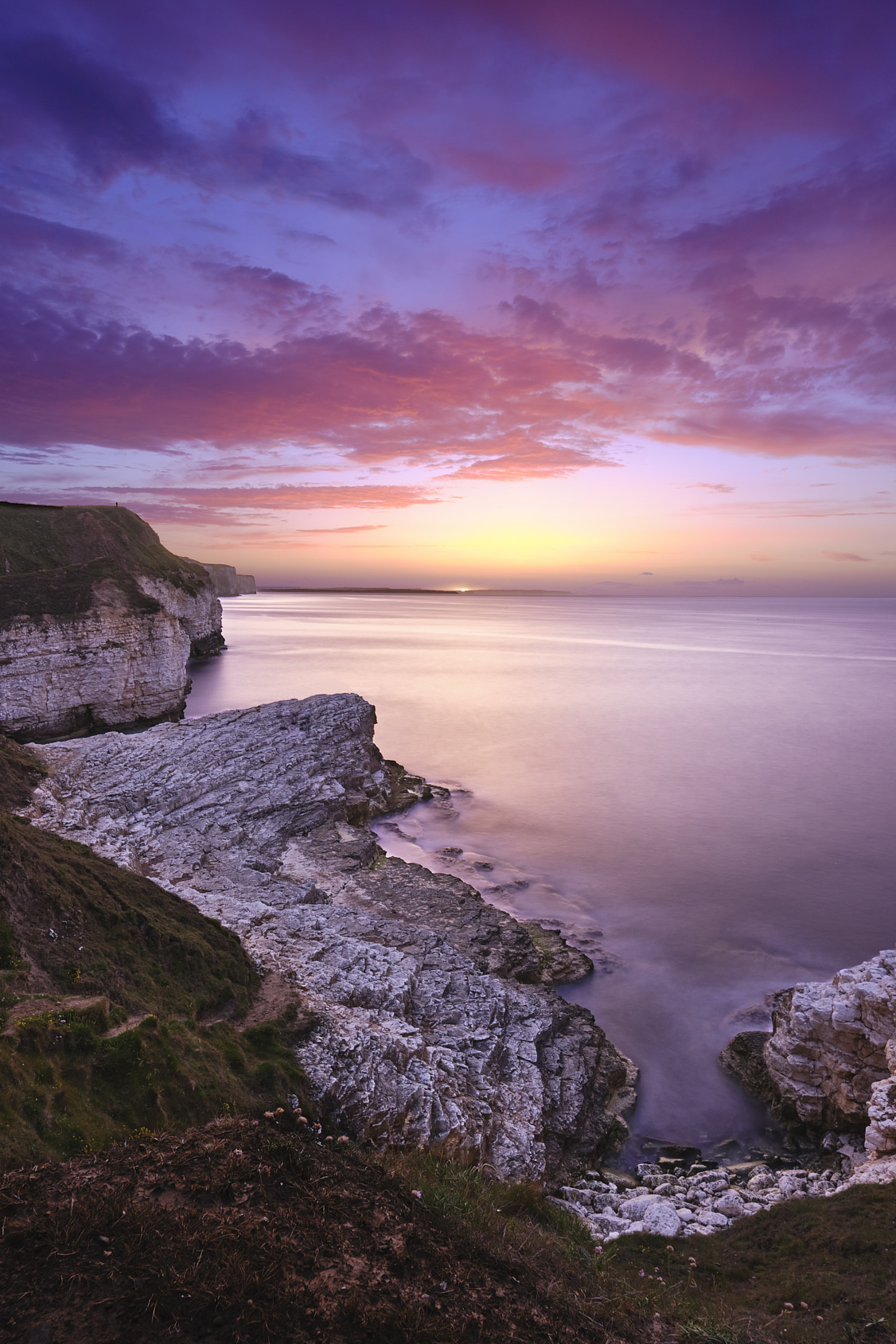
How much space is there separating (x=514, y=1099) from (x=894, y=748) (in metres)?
48.9

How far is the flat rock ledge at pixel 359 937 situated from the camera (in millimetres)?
13781

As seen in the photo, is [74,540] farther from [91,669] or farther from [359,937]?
[359,937]

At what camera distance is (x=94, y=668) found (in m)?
46.5

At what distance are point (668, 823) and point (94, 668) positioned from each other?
1569 inches

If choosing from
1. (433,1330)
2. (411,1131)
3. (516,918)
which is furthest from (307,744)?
(433,1330)

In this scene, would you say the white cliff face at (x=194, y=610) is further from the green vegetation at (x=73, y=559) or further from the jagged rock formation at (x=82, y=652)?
the jagged rock formation at (x=82, y=652)

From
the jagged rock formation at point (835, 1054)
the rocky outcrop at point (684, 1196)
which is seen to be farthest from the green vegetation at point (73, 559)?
the jagged rock formation at point (835, 1054)

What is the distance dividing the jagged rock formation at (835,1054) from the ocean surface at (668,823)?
115 cm

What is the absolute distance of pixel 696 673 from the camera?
9331cm

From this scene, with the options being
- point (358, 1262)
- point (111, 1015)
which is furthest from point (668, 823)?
point (358, 1262)

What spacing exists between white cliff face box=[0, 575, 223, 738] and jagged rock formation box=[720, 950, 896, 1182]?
44.6 m

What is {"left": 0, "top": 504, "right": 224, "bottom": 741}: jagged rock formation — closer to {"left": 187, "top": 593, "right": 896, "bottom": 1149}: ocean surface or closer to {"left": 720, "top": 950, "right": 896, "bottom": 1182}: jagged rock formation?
{"left": 187, "top": 593, "right": 896, "bottom": 1149}: ocean surface

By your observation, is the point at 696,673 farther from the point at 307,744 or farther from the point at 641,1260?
the point at 641,1260

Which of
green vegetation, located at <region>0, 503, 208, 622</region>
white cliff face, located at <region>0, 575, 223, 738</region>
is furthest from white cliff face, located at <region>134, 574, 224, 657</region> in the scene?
white cliff face, located at <region>0, 575, 223, 738</region>
